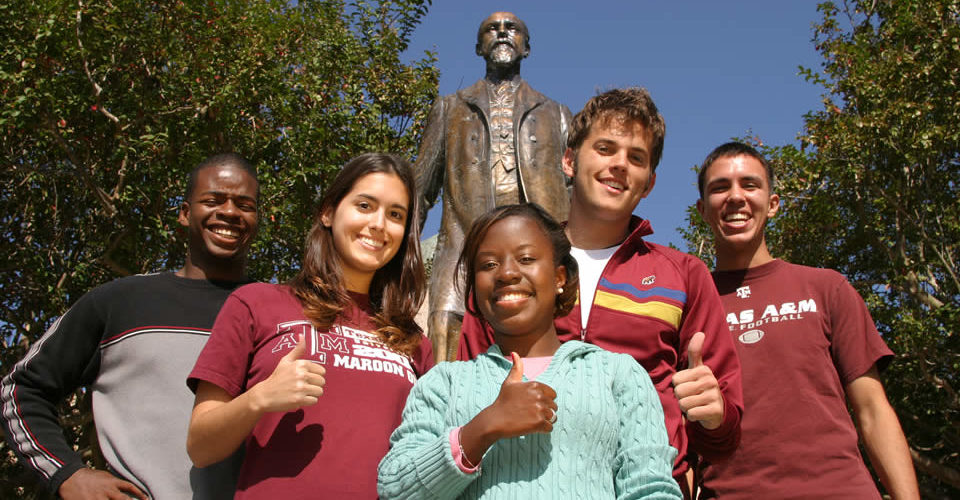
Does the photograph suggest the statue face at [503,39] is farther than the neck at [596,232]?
Yes

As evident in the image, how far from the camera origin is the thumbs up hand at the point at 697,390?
2066mm

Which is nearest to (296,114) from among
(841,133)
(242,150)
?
(242,150)

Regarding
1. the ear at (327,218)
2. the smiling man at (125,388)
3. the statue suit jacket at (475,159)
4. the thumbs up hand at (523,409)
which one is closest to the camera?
the thumbs up hand at (523,409)

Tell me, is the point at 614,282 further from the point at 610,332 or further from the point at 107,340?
the point at 107,340

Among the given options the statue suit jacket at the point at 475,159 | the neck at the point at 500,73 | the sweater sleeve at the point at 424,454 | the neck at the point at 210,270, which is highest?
the neck at the point at 500,73

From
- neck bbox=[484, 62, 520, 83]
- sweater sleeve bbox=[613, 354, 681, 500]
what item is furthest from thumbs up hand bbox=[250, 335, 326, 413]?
neck bbox=[484, 62, 520, 83]

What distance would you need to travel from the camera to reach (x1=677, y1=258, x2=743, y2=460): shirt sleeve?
7.47 feet

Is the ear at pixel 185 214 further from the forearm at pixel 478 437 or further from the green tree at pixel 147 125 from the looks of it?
the green tree at pixel 147 125

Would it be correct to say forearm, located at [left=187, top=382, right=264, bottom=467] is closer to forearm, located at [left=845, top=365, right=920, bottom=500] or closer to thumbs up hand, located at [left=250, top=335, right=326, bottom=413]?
thumbs up hand, located at [left=250, top=335, right=326, bottom=413]

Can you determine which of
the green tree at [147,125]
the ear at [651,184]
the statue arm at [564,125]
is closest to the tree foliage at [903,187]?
the green tree at [147,125]

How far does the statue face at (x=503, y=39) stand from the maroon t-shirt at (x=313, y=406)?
2835mm

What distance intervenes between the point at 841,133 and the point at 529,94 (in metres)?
7.20

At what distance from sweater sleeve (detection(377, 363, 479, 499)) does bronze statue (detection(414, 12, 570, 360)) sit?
2327mm

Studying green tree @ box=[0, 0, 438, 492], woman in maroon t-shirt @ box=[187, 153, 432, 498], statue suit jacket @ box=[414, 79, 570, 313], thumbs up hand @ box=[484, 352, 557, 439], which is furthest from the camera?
green tree @ box=[0, 0, 438, 492]
